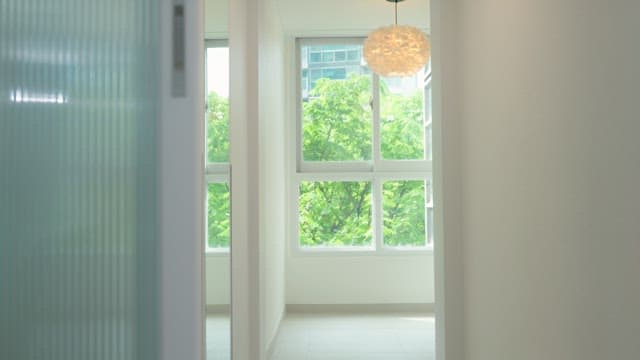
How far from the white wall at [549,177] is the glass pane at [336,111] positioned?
2.58 m

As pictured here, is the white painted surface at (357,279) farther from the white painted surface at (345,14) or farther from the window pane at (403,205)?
the white painted surface at (345,14)

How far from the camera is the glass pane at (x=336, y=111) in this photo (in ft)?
18.4

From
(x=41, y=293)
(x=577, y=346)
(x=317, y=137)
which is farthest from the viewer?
(x=317, y=137)

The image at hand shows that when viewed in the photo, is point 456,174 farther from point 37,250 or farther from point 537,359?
point 37,250

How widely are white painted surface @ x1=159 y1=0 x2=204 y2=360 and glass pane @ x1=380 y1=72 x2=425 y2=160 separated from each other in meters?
4.43

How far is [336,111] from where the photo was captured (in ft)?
18.4

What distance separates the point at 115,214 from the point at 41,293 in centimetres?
23

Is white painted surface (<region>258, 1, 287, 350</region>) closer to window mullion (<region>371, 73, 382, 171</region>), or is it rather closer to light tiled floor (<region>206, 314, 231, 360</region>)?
window mullion (<region>371, 73, 382, 171</region>)

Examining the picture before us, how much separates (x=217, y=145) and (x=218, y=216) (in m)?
0.25

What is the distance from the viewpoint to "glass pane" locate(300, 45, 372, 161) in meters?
5.59

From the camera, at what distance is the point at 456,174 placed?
3047 millimetres

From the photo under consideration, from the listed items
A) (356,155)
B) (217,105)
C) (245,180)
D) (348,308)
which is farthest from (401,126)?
(217,105)

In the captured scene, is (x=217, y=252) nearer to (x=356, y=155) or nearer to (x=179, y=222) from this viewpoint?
(x=179, y=222)

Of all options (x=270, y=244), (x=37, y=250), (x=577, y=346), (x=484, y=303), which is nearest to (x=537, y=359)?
(x=577, y=346)
